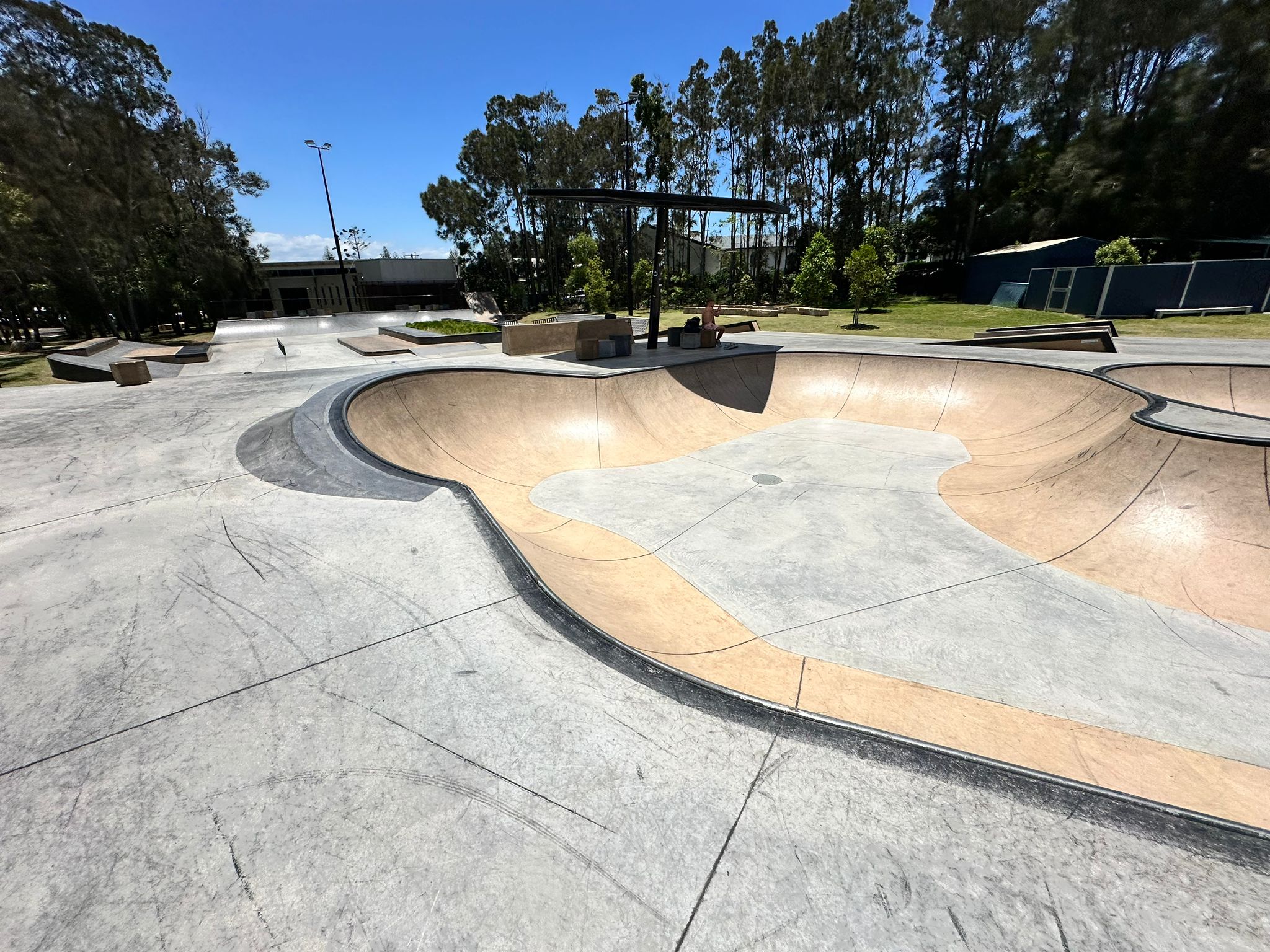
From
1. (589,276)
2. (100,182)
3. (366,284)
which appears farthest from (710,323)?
(366,284)

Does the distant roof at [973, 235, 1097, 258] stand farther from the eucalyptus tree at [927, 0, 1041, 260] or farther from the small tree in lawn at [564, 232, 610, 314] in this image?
the small tree in lawn at [564, 232, 610, 314]

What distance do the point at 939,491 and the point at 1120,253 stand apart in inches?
1002

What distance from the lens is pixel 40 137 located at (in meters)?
26.1

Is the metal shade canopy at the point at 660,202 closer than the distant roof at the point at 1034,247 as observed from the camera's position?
Yes

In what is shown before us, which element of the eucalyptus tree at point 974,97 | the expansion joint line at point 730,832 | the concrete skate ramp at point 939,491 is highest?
the eucalyptus tree at point 974,97

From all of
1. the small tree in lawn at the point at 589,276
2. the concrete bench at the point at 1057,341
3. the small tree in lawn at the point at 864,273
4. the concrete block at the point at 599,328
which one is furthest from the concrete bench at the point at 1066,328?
the small tree in lawn at the point at 589,276

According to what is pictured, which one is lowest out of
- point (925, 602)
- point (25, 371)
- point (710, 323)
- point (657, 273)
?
point (925, 602)

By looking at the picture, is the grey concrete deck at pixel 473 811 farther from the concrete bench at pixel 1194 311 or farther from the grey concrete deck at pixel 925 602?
the concrete bench at pixel 1194 311

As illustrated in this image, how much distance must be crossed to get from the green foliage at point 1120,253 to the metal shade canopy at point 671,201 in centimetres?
2014

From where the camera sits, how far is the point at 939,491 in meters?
9.21

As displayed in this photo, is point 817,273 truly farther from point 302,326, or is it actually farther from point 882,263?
point 302,326

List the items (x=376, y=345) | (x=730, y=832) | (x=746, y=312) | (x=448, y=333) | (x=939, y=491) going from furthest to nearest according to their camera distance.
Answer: (x=746, y=312), (x=448, y=333), (x=376, y=345), (x=939, y=491), (x=730, y=832)

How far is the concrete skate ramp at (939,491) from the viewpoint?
4145mm

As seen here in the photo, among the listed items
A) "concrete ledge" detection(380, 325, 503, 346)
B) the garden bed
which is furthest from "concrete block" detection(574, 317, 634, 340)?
the garden bed
